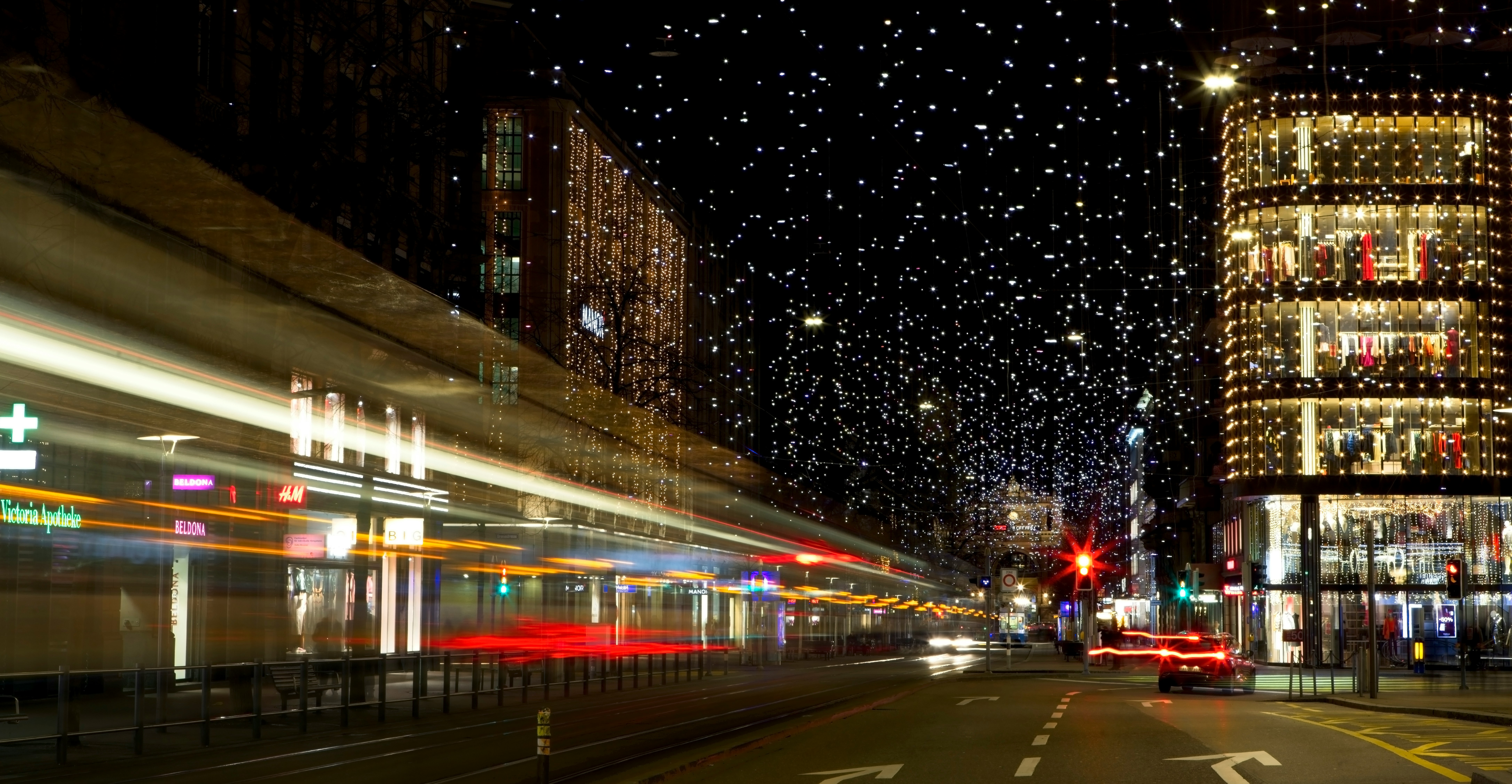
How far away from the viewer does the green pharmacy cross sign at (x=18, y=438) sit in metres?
23.1

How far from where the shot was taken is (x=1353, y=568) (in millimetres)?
57656

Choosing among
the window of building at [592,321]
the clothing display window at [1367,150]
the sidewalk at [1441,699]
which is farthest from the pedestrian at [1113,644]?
the window of building at [592,321]

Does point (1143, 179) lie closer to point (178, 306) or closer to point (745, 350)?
point (178, 306)

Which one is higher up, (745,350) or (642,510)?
(745,350)

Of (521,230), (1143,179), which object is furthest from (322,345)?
(1143,179)

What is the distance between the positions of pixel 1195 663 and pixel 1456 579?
236 inches

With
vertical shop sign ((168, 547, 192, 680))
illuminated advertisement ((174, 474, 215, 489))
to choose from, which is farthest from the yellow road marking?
vertical shop sign ((168, 547, 192, 680))

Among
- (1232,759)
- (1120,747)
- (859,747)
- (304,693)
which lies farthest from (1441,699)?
(304,693)

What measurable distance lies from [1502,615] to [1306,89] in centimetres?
1949

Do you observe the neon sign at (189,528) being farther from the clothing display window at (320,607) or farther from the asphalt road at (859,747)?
the asphalt road at (859,747)

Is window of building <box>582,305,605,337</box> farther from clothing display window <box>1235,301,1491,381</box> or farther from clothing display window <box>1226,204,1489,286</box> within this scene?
clothing display window <box>1235,301,1491,381</box>

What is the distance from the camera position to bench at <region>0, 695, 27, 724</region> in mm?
18234

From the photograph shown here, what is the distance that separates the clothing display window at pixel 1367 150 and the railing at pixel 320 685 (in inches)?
1266

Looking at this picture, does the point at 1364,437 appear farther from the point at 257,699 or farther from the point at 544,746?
the point at 544,746
